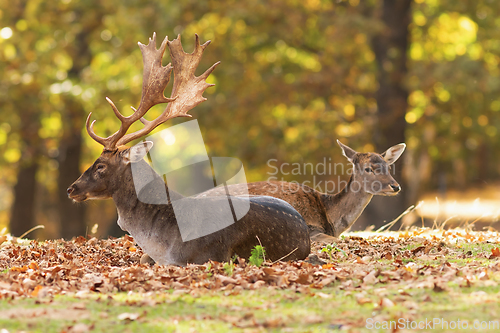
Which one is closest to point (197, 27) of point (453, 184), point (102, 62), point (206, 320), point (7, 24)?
point (102, 62)

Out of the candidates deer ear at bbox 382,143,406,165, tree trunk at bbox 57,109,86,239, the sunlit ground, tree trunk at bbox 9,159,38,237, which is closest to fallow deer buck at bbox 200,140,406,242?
deer ear at bbox 382,143,406,165

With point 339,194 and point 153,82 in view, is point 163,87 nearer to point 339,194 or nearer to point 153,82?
point 153,82

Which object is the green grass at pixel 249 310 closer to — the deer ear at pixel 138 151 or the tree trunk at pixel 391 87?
the deer ear at pixel 138 151

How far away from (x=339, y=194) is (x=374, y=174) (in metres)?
0.64

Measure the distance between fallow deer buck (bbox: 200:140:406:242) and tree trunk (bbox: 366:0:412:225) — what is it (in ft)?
18.8

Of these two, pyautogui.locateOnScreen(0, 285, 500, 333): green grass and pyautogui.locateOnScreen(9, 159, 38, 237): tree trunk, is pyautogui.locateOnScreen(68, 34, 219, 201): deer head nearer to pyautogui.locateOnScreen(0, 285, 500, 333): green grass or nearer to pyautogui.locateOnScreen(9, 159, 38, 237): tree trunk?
pyautogui.locateOnScreen(0, 285, 500, 333): green grass

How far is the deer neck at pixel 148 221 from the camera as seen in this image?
234 inches

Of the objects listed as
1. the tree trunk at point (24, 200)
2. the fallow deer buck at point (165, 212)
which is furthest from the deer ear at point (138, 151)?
the tree trunk at point (24, 200)

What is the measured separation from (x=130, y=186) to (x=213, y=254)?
50.8 inches

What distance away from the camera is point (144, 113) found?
670 cm

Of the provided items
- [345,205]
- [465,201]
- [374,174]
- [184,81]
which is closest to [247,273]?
[184,81]

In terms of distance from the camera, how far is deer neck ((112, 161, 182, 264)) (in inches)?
234

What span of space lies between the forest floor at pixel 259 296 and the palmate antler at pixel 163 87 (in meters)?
1.49

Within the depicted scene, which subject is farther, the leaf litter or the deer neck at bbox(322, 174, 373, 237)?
the deer neck at bbox(322, 174, 373, 237)
